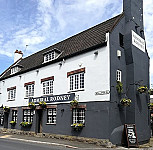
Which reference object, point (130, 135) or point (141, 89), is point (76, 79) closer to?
point (141, 89)

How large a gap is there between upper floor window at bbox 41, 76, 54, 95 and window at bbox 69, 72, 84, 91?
2.63 metres

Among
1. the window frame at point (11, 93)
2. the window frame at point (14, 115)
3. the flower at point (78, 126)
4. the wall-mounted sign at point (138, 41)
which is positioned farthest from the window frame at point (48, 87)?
the wall-mounted sign at point (138, 41)

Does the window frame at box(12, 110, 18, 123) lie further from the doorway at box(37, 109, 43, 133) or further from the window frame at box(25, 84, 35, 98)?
the doorway at box(37, 109, 43, 133)

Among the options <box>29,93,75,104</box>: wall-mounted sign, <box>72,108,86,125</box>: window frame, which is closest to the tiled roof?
<box>29,93,75,104</box>: wall-mounted sign

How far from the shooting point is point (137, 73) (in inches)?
623

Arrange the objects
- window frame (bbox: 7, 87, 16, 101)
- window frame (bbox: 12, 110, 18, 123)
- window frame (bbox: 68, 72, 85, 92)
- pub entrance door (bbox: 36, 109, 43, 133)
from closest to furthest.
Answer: window frame (bbox: 68, 72, 85, 92), pub entrance door (bbox: 36, 109, 43, 133), window frame (bbox: 12, 110, 18, 123), window frame (bbox: 7, 87, 16, 101)

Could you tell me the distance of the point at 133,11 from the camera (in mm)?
16734

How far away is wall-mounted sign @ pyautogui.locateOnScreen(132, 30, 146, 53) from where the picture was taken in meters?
16.0

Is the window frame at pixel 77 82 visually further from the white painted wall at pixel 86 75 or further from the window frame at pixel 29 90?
the window frame at pixel 29 90

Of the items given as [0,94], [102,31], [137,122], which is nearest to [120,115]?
[137,122]

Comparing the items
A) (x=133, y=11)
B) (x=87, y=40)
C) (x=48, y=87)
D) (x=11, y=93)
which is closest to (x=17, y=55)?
(x=11, y=93)

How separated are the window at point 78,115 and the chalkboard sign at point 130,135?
3.20 metres

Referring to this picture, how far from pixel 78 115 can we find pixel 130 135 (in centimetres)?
A: 409

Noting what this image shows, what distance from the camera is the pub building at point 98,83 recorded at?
14.2 m
